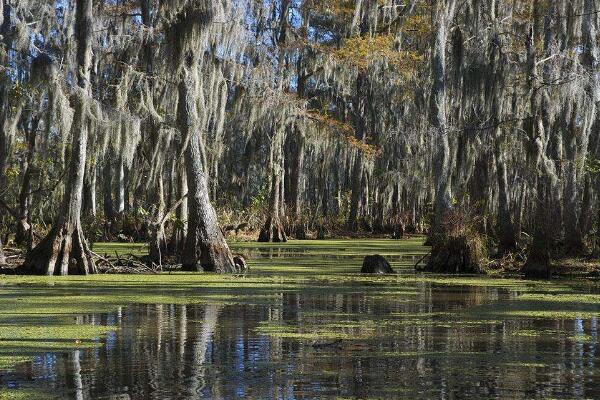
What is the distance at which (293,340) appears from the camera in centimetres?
850

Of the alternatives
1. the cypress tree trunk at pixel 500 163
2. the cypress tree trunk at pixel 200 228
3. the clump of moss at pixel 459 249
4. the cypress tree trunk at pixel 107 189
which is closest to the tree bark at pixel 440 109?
the cypress tree trunk at pixel 500 163

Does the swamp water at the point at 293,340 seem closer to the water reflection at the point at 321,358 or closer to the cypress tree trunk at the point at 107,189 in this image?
the water reflection at the point at 321,358

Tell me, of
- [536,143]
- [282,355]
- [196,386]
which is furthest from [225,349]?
[536,143]

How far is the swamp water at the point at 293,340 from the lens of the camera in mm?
6336

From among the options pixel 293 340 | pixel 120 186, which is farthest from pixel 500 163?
pixel 293 340

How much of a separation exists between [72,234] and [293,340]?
836cm

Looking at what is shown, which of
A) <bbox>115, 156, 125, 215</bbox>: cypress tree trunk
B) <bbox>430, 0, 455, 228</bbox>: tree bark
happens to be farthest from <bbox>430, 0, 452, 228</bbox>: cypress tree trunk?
<bbox>115, 156, 125, 215</bbox>: cypress tree trunk

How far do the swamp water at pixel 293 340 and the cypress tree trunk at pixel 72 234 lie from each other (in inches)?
40.9

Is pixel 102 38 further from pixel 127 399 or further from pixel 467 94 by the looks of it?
pixel 127 399

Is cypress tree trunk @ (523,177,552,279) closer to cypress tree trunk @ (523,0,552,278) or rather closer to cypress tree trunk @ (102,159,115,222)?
cypress tree trunk @ (523,0,552,278)

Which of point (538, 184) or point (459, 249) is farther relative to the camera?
point (459, 249)

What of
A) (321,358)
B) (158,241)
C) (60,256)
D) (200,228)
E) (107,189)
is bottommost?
(321,358)

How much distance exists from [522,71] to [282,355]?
52.6ft

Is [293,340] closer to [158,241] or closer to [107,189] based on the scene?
[158,241]
